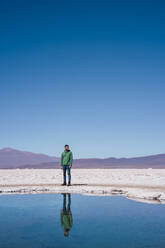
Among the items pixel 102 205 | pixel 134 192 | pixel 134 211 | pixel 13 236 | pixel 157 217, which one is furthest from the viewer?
pixel 134 192

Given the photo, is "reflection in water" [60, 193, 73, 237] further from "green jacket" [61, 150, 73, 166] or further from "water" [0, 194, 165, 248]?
"green jacket" [61, 150, 73, 166]

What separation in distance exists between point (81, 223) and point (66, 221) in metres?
0.35

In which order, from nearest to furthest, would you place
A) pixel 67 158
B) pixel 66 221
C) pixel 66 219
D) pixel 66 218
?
pixel 66 221, pixel 66 219, pixel 66 218, pixel 67 158

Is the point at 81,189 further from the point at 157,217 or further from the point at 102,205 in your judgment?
the point at 157,217

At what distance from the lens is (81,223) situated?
570 centimetres

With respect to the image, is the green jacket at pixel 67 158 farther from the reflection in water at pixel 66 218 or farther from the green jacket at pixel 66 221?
the green jacket at pixel 66 221

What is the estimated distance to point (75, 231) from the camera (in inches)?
199

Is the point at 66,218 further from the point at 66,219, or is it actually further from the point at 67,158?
the point at 67,158

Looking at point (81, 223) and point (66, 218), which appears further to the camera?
point (66, 218)

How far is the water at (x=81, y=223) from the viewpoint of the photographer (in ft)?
14.7

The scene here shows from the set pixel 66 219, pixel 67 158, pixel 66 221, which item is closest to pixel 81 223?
pixel 66 221

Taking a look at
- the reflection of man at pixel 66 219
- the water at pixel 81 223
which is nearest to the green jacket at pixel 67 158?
the water at pixel 81 223

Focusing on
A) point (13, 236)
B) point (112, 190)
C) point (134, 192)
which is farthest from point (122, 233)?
point (112, 190)

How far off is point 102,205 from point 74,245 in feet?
11.5
